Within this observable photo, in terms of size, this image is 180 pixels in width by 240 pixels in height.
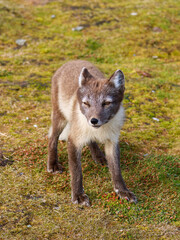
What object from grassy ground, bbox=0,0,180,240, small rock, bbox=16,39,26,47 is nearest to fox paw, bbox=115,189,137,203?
grassy ground, bbox=0,0,180,240

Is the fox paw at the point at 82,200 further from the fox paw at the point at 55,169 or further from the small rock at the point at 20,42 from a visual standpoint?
the small rock at the point at 20,42

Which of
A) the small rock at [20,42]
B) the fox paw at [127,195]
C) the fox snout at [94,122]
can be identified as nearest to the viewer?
the fox snout at [94,122]

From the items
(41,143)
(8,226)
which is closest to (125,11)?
(41,143)

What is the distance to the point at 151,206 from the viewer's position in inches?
188

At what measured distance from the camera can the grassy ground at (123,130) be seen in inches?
170

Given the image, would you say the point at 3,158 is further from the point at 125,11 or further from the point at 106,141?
the point at 125,11

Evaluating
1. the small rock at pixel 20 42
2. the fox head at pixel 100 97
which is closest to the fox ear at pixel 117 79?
the fox head at pixel 100 97

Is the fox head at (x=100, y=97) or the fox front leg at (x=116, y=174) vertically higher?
the fox head at (x=100, y=97)

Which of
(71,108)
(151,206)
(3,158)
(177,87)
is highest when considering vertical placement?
(71,108)

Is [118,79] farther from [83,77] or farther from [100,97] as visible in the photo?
[83,77]

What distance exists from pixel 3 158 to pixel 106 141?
1.99 meters

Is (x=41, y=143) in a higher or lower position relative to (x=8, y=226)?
lower

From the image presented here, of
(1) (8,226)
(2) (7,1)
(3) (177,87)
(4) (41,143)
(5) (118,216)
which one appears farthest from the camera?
(2) (7,1)

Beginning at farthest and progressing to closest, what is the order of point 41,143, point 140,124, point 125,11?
point 125,11
point 140,124
point 41,143
